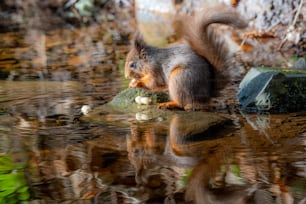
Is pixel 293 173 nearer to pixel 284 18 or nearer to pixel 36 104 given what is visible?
pixel 36 104

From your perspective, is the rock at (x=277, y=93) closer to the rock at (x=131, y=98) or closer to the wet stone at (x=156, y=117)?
the wet stone at (x=156, y=117)

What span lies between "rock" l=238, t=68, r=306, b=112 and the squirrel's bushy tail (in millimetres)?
462

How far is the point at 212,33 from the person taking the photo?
4.80 m

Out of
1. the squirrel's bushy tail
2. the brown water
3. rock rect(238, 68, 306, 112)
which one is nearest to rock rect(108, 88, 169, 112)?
the brown water

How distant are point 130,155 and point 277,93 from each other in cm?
190

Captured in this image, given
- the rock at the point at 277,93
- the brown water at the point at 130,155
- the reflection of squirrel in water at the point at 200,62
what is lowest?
the brown water at the point at 130,155

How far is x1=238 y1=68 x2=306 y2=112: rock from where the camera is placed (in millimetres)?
5043

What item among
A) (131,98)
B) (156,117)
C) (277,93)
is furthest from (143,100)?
(277,93)

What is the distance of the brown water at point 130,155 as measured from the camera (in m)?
3.03

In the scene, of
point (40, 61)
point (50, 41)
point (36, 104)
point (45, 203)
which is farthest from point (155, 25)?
point (45, 203)

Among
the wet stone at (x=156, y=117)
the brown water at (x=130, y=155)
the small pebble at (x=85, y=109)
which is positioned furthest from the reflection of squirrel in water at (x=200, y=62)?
the small pebble at (x=85, y=109)

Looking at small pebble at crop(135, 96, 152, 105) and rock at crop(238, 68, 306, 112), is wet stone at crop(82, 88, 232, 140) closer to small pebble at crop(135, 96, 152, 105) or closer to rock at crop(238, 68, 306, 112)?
small pebble at crop(135, 96, 152, 105)

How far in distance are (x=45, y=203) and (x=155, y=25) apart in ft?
30.9

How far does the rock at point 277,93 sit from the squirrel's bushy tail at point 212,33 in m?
0.46
